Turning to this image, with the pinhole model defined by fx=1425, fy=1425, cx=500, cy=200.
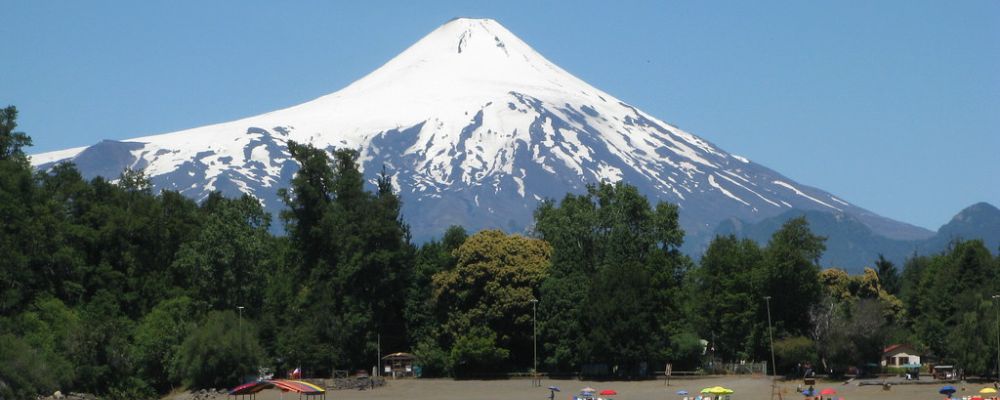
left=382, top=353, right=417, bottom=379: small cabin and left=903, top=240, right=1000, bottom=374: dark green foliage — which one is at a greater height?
left=903, top=240, right=1000, bottom=374: dark green foliage

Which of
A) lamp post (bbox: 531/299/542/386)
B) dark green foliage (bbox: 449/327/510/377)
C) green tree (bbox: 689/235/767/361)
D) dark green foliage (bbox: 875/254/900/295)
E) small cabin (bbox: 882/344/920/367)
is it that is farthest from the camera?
dark green foliage (bbox: 875/254/900/295)

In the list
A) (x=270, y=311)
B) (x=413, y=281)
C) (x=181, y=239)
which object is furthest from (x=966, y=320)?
(x=181, y=239)

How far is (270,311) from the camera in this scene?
8944cm

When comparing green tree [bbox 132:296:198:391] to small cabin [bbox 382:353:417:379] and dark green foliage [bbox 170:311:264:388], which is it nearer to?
dark green foliage [bbox 170:311:264:388]

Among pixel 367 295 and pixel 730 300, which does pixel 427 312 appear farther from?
pixel 730 300

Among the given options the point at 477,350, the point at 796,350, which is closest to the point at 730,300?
the point at 796,350

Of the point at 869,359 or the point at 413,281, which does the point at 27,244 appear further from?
the point at 869,359

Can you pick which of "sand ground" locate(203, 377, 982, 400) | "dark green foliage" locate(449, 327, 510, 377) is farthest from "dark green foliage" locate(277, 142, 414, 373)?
"dark green foliage" locate(449, 327, 510, 377)

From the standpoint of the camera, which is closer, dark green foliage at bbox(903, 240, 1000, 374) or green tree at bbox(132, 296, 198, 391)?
dark green foliage at bbox(903, 240, 1000, 374)

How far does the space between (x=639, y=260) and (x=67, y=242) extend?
36.0 metres

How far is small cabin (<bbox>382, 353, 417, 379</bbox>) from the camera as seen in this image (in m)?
87.8

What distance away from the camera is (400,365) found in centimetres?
8838

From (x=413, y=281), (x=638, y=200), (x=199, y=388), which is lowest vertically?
(x=199, y=388)

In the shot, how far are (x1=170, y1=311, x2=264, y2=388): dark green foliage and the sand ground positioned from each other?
263 centimetres
